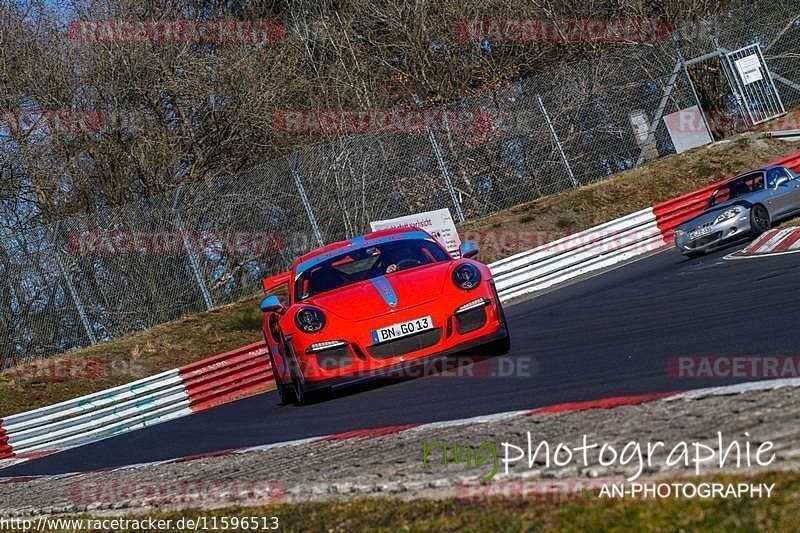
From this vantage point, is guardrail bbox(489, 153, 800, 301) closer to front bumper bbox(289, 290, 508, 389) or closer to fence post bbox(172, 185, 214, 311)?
fence post bbox(172, 185, 214, 311)

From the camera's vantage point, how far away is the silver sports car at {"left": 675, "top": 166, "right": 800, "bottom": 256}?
1575cm

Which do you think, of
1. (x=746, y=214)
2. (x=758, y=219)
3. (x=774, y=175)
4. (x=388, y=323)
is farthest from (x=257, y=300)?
(x=388, y=323)

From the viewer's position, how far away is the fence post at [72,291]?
66.4 ft

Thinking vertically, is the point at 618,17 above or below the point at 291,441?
above

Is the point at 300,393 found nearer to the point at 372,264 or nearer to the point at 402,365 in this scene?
the point at 402,365

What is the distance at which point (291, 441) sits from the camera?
7301 millimetres

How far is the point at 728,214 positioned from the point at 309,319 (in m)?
8.96

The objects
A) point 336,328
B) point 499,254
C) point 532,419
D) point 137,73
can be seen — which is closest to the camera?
point 532,419

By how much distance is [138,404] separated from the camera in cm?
1492

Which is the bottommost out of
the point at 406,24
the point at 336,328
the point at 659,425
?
the point at 659,425

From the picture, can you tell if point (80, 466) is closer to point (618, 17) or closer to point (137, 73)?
point (137, 73)

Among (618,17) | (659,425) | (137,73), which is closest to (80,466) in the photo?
(659,425)

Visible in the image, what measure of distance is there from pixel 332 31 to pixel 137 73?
18.6 feet

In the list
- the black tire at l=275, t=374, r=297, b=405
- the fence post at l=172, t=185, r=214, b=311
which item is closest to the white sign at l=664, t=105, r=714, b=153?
the fence post at l=172, t=185, r=214, b=311
